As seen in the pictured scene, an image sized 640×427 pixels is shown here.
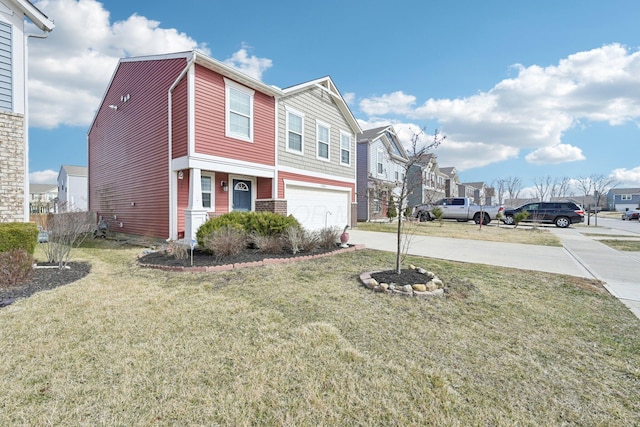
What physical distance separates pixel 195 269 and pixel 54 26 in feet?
25.8

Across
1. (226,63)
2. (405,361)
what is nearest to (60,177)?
(226,63)

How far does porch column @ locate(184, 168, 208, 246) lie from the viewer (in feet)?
27.2

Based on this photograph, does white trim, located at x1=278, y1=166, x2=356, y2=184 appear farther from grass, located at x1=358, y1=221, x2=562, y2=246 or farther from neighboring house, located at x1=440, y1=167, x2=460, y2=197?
neighboring house, located at x1=440, y1=167, x2=460, y2=197

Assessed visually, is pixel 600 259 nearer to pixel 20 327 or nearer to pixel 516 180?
pixel 20 327

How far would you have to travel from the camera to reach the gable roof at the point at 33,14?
714 centimetres

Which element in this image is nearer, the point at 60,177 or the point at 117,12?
the point at 117,12

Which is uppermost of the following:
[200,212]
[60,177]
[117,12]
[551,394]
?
[117,12]

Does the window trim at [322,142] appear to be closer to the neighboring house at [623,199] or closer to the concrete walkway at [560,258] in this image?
the concrete walkway at [560,258]

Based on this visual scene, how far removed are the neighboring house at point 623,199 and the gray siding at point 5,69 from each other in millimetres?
90875

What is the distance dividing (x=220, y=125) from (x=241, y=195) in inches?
109

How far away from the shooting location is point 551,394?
2.30 meters

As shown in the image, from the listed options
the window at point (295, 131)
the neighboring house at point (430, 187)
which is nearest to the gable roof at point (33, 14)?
the window at point (295, 131)

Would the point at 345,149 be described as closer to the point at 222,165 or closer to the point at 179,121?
the point at 222,165

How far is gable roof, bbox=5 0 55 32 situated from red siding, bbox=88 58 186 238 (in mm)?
2812
